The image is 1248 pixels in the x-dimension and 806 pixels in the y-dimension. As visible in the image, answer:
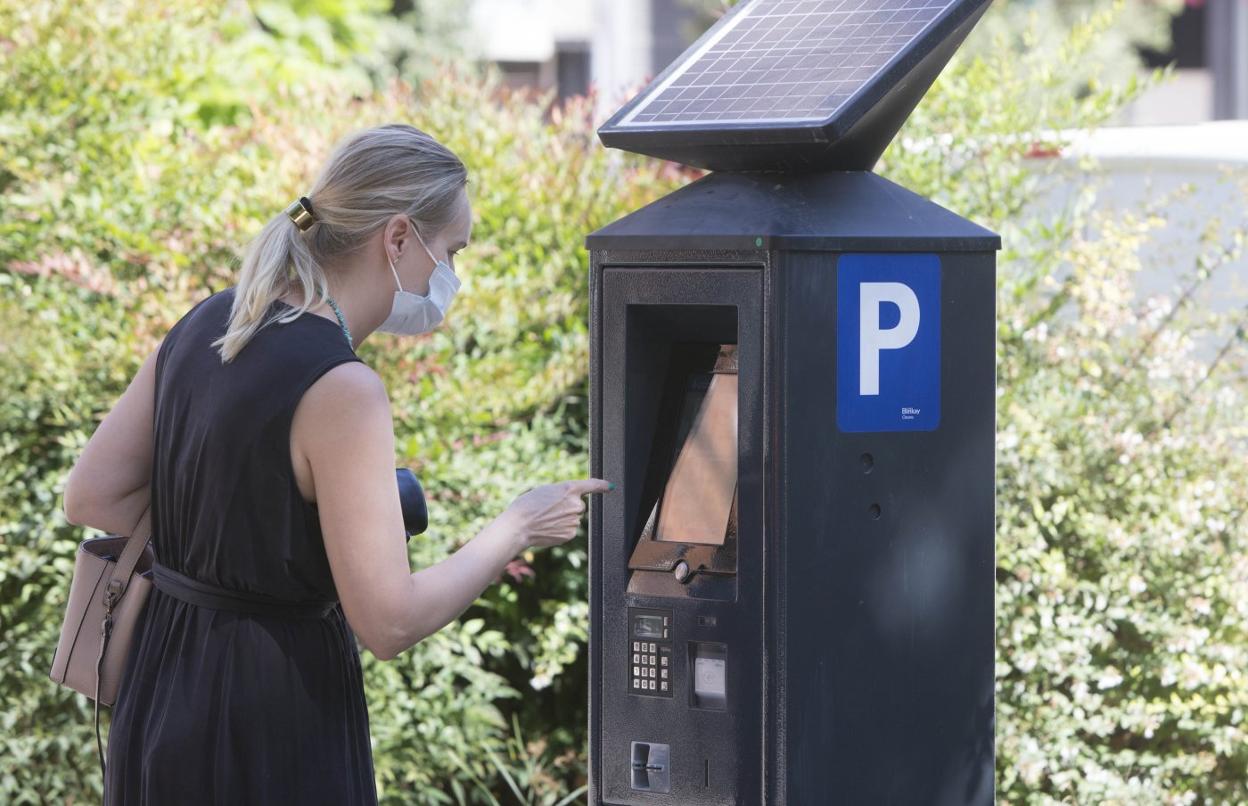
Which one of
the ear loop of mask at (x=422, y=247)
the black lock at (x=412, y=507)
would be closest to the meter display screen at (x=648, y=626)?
the black lock at (x=412, y=507)

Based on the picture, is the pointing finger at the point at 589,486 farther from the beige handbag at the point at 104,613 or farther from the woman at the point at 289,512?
the beige handbag at the point at 104,613

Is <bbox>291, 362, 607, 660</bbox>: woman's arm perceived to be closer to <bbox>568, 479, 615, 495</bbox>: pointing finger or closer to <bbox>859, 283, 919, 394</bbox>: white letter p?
<bbox>568, 479, 615, 495</bbox>: pointing finger

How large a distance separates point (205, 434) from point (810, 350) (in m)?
0.98

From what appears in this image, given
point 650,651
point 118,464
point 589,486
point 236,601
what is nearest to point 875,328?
point 589,486

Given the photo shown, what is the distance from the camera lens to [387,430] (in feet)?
7.72

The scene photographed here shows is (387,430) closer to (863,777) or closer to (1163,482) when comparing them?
(863,777)

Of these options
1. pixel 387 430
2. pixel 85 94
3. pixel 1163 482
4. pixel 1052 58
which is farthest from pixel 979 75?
pixel 387 430

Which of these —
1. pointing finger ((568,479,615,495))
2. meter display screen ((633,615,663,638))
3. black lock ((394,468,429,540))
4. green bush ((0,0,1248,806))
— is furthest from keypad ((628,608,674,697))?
green bush ((0,0,1248,806))

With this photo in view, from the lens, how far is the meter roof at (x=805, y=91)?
8.99 ft

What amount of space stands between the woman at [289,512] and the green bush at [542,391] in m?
1.96

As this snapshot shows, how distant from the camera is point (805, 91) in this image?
9.21 feet

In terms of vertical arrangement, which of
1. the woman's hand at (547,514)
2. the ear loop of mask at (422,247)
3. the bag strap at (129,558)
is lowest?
the bag strap at (129,558)

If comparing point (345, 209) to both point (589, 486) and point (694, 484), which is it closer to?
point (589, 486)

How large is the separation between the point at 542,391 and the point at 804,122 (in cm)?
235
